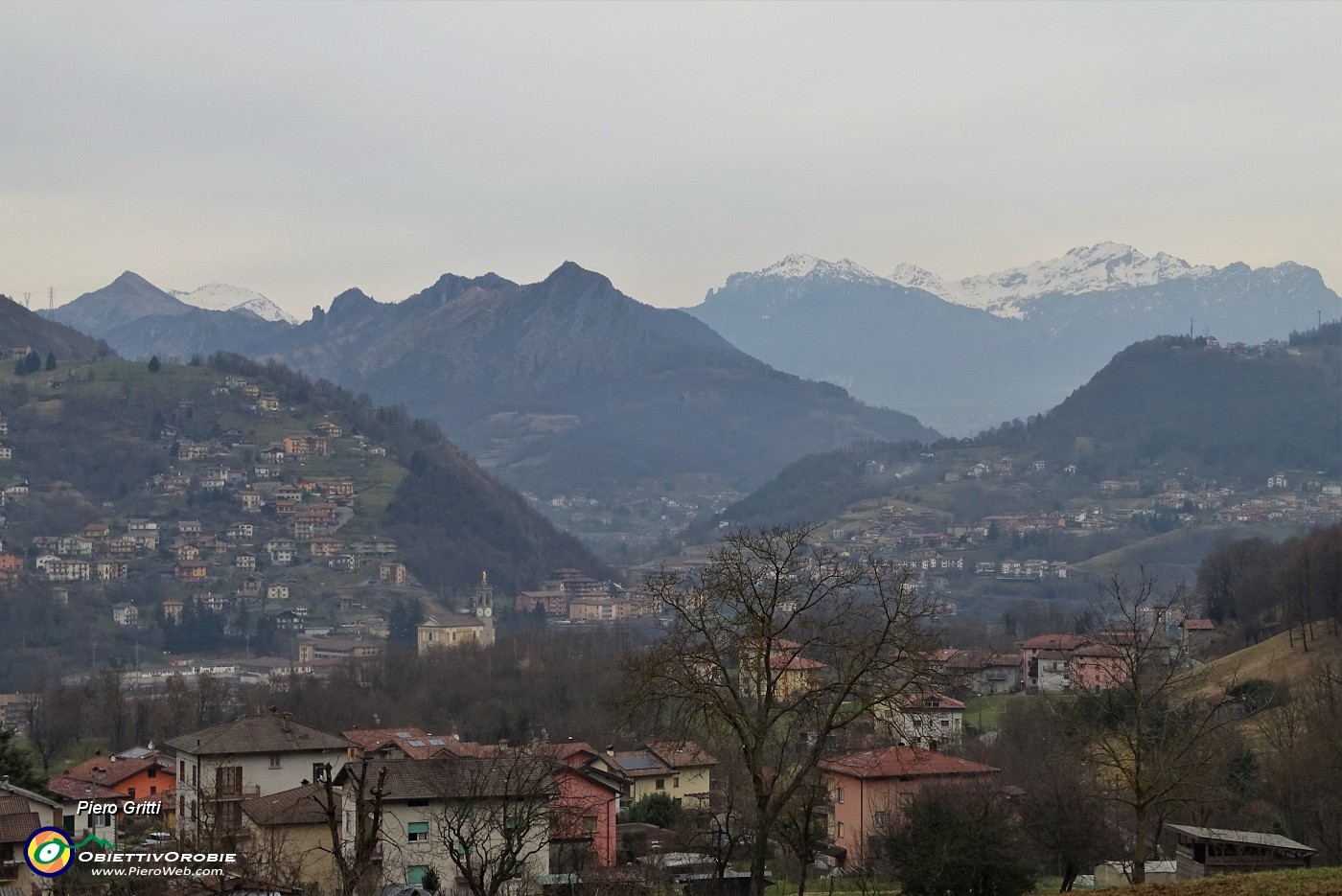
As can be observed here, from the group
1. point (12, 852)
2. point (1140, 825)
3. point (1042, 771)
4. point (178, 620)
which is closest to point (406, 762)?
point (12, 852)

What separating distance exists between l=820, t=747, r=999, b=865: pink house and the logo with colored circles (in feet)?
77.2

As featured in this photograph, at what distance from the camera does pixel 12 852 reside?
31.6 m

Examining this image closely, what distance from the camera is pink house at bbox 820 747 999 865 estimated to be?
143 ft

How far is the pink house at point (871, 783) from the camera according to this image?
4344 centimetres

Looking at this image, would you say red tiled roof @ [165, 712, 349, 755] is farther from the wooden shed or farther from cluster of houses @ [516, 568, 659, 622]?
cluster of houses @ [516, 568, 659, 622]

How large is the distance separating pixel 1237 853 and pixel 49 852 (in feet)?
68.9

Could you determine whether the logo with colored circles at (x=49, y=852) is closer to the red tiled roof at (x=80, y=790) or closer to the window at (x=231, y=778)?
the window at (x=231, y=778)

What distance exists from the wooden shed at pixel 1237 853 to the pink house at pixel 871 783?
1025cm

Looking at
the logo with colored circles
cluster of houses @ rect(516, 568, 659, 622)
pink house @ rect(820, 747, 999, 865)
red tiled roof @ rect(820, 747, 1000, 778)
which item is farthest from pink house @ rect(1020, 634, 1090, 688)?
cluster of houses @ rect(516, 568, 659, 622)

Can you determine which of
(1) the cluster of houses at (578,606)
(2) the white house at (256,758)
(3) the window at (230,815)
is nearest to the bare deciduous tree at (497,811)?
(3) the window at (230,815)

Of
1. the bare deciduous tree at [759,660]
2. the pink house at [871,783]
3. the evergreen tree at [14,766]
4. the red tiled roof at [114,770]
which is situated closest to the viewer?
the bare deciduous tree at [759,660]

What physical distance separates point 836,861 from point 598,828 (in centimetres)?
693

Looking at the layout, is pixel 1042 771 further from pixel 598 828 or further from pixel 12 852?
pixel 12 852

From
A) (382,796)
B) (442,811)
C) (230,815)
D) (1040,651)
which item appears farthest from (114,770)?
(1040,651)
